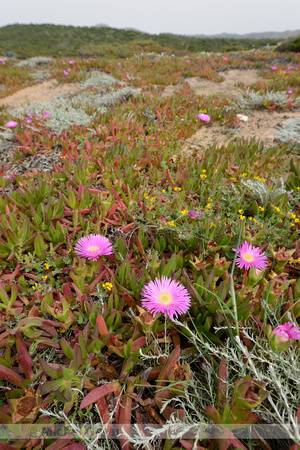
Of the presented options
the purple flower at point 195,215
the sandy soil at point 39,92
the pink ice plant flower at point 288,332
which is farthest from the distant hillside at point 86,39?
the pink ice plant flower at point 288,332

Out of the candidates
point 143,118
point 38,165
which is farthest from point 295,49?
point 38,165

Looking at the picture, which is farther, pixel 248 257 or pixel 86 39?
pixel 86 39

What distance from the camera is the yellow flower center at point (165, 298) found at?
1.21 meters

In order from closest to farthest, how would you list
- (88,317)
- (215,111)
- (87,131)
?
(88,317), (87,131), (215,111)

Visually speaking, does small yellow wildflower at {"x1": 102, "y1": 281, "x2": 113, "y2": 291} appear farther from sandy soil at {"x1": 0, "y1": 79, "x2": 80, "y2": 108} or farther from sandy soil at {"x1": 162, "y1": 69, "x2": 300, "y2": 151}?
sandy soil at {"x1": 0, "y1": 79, "x2": 80, "y2": 108}

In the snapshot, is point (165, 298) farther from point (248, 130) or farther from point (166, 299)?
point (248, 130)

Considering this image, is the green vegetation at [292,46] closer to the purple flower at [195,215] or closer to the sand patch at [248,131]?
the sand patch at [248,131]

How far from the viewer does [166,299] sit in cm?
124

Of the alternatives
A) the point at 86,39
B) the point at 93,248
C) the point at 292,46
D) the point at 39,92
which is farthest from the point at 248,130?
the point at 86,39

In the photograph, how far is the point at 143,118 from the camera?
432 cm

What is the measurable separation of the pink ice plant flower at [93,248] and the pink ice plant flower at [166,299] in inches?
15.9

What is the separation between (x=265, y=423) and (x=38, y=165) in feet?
10.1

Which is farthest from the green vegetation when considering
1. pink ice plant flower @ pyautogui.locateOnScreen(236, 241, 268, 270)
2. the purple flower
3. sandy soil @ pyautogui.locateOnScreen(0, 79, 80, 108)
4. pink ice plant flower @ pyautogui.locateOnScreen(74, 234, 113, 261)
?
pink ice plant flower @ pyautogui.locateOnScreen(74, 234, 113, 261)

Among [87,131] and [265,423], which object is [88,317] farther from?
[87,131]
